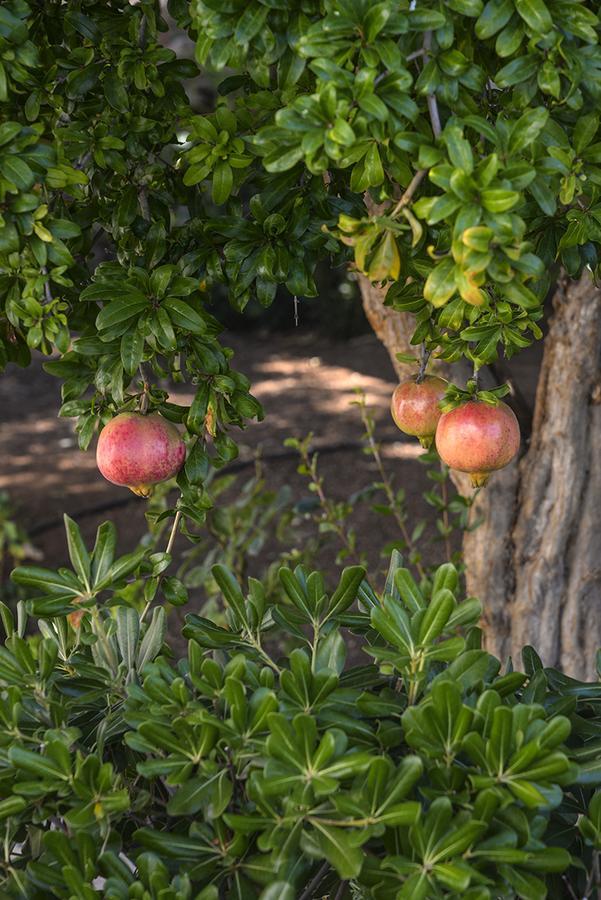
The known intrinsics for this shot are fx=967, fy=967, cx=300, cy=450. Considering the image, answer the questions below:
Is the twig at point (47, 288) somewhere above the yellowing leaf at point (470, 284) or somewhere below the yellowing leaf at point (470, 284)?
above

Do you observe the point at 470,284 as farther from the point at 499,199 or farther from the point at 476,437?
the point at 476,437

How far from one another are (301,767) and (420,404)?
1.96 feet

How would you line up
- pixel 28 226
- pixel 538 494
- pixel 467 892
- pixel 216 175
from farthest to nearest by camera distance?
pixel 538 494 < pixel 216 175 < pixel 28 226 < pixel 467 892

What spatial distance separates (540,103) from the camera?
1.10 metres

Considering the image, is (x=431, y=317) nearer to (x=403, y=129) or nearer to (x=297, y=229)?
(x=297, y=229)

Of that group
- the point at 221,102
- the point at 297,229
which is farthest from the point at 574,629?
the point at 221,102

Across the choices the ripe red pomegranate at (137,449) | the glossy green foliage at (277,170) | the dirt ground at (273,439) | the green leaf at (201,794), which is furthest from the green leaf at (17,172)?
the dirt ground at (273,439)

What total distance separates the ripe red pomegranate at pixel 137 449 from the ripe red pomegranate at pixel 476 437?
359 millimetres

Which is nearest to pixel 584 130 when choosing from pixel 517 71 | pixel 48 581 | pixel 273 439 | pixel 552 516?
pixel 517 71

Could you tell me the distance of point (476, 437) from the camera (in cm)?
124

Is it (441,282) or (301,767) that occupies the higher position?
Result: (441,282)

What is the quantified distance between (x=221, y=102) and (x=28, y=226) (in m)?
0.29

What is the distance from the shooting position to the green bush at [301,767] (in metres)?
0.91

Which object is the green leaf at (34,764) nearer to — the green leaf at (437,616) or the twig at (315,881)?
the twig at (315,881)
